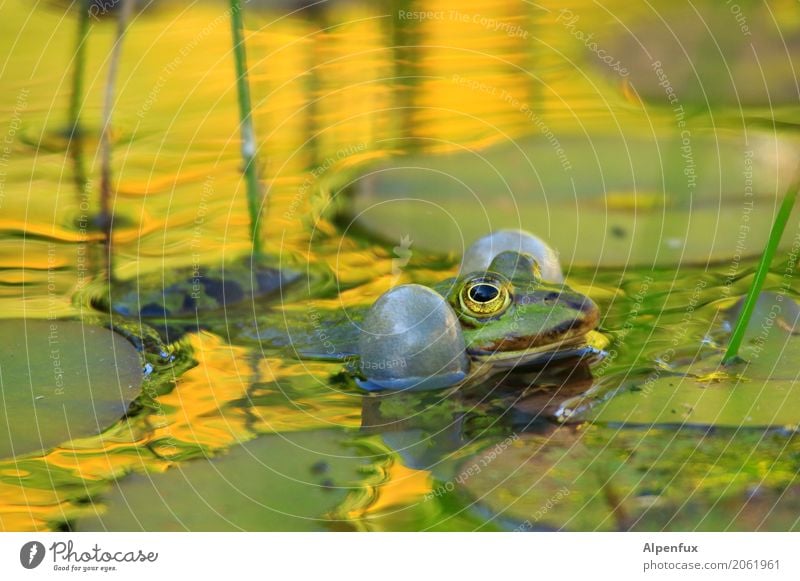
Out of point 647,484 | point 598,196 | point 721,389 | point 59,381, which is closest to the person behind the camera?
point 647,484

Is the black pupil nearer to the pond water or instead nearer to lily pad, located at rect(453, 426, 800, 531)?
the pond water

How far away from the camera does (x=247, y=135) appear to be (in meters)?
3.11

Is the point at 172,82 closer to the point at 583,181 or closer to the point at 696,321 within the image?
the point at 583,181

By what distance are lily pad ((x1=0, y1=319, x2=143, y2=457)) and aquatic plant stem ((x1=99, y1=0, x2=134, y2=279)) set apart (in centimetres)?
38

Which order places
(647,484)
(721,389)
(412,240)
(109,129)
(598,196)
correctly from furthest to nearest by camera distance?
1. (109,129)
2. (598,196)
3. (412,240)
4. (721,389)
5. (647,484)

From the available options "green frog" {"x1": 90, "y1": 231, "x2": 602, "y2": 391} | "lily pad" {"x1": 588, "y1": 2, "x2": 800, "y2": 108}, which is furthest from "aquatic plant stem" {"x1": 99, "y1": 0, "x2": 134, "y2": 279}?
"lily pad" {"x1": 588, "y1": 2, "x2": 800, "y2": 108}

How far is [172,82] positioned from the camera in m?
3.30

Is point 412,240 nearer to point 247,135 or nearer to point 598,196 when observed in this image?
point 598,196

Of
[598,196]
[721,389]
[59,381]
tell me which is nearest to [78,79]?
[59,381]

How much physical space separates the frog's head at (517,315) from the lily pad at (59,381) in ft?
2.29
